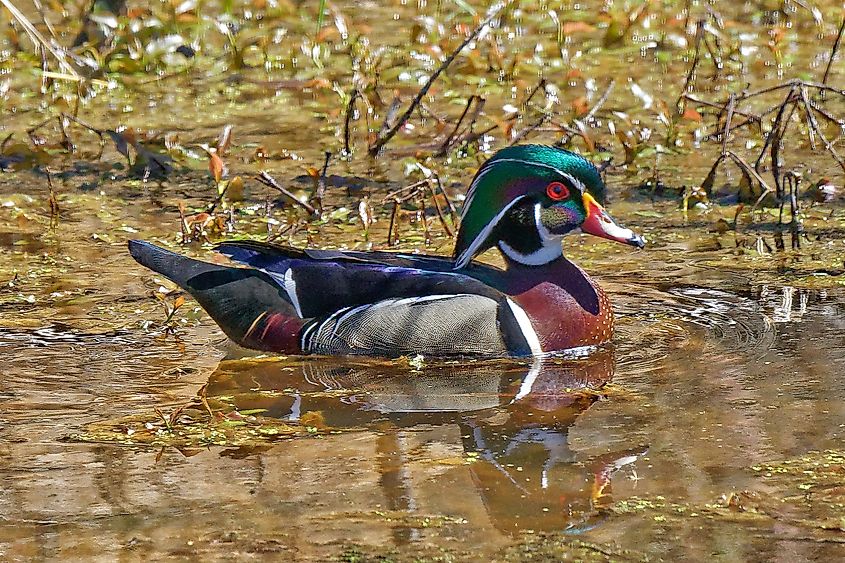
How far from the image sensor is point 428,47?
10039mm

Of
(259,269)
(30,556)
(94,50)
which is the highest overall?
(94,50)

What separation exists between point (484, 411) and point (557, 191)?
1.21m

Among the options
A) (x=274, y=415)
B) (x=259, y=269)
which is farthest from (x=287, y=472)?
(x=259, y=269)

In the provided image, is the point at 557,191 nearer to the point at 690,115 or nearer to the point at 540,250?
the point at 540,250

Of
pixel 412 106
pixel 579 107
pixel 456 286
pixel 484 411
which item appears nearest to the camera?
pixel 484 411

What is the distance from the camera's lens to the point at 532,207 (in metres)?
6.14

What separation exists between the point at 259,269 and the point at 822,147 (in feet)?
12.9

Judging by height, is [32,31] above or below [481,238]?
above

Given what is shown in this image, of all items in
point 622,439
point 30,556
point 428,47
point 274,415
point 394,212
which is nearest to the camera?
point 30,556

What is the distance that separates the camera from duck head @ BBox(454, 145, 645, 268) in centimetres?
609

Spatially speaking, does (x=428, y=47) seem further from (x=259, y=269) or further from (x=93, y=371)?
(x=93, y=371)

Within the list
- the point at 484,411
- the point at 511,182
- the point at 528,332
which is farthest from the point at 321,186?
the point at 484,411

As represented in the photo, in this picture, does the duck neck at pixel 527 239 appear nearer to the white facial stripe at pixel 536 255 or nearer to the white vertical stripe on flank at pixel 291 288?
the white facial stripe at pixel 536 255

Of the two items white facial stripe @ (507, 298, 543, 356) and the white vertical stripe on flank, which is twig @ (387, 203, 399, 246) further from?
white facial stripe @ (507, 298, 543, 356)
